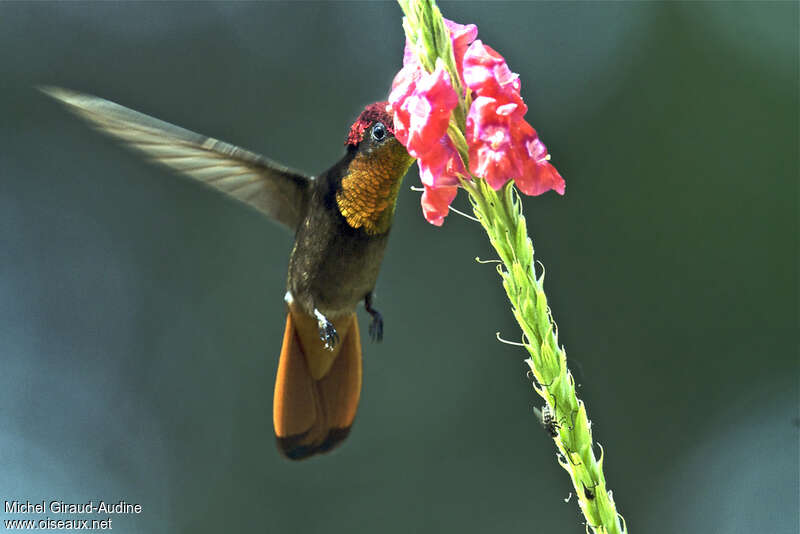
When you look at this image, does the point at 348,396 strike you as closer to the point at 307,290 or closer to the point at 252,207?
the point at 307,290

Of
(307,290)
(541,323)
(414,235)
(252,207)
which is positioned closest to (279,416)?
(307,290)

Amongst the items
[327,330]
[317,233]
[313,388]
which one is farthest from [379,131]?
[313,388]

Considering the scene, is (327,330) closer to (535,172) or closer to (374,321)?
(374,321)

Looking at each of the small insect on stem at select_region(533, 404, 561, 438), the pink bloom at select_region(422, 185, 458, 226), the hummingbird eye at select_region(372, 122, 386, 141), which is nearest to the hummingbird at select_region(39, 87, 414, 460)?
the hummingbird eye at select_region(372, 122, 386, 141)

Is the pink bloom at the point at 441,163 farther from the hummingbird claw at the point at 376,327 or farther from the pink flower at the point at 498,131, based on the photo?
the hummingbird claw at the point at 376,327

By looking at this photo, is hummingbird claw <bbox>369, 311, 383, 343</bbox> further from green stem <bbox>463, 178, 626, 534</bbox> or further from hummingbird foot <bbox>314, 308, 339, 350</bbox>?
green stem <bbox>463, 178, 626, 534</bbox>

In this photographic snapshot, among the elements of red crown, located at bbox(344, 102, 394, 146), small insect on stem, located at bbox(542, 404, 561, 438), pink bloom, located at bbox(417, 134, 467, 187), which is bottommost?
small insect on stem, located at bbox(542, 404, 561, 438)

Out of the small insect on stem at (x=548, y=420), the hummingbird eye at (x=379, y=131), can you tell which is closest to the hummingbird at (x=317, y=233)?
the hummingbird eye at (x=379, y=131)
